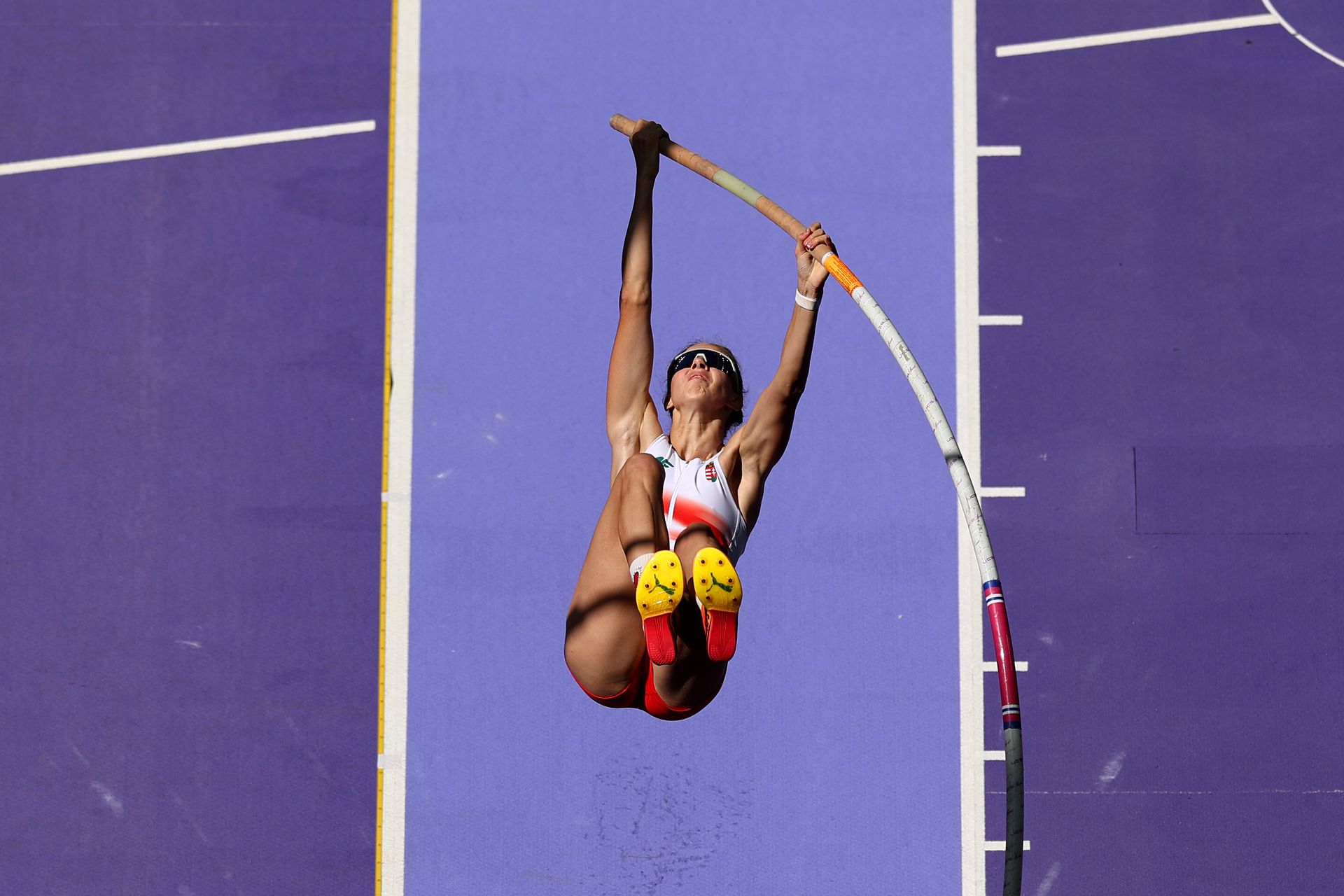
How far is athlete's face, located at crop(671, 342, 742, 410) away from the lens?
7.19m

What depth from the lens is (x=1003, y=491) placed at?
9156mm

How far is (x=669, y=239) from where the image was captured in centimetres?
941

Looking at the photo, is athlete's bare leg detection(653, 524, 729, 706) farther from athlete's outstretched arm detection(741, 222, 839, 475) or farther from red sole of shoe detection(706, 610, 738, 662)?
athlete's outstretched arm detection(741, 222, 839, 475)

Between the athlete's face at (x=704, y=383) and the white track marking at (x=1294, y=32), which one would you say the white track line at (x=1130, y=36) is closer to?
the white track marking at (x=1294, y=32)

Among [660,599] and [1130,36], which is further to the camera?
[1130,36]

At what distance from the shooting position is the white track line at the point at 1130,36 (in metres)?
9.62

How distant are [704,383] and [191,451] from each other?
356 cm

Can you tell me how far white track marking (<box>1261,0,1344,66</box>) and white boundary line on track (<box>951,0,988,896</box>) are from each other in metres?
1.80

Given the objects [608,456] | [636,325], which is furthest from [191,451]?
[636,325]

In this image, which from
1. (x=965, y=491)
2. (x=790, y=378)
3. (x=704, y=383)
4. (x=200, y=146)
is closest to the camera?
(x=965, y=491)

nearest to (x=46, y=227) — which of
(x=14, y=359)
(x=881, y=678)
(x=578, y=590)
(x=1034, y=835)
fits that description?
(x=14, y=359)

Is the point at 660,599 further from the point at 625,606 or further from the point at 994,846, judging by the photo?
the point at 994,846

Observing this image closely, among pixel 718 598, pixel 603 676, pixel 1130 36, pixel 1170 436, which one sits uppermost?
pixel 1130 36

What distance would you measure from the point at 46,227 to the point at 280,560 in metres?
2.48
